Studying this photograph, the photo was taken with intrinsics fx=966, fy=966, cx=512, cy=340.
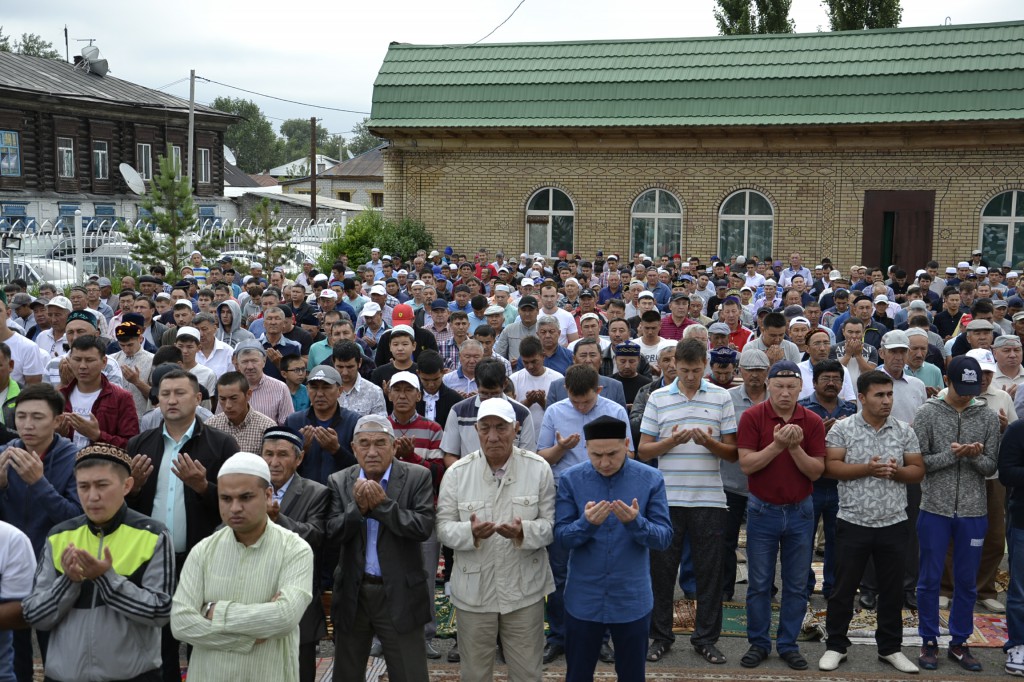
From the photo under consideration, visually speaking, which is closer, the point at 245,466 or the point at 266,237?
the point at 245,466

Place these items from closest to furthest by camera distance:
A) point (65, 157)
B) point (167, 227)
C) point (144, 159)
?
point (167, 227) < point (65, 157) < point (144, 159)

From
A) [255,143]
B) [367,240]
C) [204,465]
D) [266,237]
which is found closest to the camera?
[204,465]

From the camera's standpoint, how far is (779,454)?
6.43m

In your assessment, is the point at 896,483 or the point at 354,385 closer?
the point at 896,483

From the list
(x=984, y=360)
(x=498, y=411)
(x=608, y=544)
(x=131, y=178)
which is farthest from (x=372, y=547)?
(x=131, y=178)

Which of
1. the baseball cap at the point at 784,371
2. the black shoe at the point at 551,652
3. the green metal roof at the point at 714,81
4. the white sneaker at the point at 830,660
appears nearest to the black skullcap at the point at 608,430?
the baseball cap at the point at 784,371

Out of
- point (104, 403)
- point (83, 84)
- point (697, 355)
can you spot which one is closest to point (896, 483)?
point (697, 355)

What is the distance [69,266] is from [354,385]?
12.7 metres

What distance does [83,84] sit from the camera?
136ft

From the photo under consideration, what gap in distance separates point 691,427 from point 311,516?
2674 mm

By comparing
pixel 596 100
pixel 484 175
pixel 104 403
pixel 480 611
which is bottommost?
pixel 480 611

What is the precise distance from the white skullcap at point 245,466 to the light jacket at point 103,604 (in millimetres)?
527

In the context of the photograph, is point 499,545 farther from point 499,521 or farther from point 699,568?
point 699,568

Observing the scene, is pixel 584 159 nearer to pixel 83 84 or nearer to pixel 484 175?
pixel 484 175
